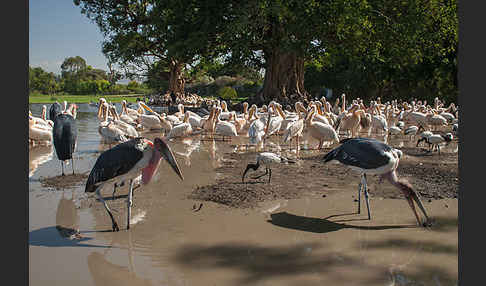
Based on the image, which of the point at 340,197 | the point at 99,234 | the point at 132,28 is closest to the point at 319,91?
the point at 132,28

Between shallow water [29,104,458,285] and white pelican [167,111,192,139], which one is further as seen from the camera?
white pelican [167,111,192,139]

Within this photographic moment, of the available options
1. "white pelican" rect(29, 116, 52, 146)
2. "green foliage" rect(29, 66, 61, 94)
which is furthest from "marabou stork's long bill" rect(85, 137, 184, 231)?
"green foliage" rect(29, 66, 61, 94)

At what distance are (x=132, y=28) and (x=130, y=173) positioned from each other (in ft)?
91.3

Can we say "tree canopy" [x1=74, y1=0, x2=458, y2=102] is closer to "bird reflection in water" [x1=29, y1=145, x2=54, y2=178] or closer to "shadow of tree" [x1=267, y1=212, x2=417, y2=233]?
"bird reflection in water" [x1=29, y1=145, x2=54, y2=178]

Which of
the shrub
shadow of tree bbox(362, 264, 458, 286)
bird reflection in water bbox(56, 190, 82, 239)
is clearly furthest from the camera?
the shrub

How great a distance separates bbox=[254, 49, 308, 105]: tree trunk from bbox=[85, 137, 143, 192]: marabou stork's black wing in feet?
58.2

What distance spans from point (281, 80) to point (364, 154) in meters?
17.8

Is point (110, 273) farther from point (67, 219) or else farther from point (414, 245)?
point (414, 245)

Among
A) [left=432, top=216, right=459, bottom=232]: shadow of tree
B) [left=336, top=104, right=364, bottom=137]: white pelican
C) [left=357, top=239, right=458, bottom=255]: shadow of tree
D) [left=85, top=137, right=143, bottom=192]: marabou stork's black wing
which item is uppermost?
[left=336, top=104, right=364, bottom=137]: white pelican

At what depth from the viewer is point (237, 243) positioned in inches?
171

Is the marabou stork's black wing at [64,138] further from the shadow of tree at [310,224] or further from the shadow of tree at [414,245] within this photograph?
the shadow of tree at [414,245]

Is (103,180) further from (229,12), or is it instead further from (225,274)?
(229,12)

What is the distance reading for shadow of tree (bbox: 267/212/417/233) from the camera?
4.82 meters

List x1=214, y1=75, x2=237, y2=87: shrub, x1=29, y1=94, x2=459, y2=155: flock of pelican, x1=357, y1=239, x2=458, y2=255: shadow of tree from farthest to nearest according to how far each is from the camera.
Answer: x1=214, y1=75, x2=237, y2=87: shrub < x1=29, y1=94, x2=459, y2=155: flock of pelican < x1=357, y1=239, x2=458, y2=255: shadow of tree
